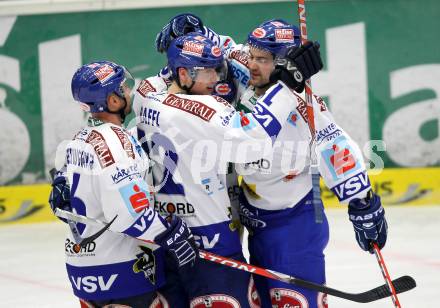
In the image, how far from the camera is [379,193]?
6871 millimetres

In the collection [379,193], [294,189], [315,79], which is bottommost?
[379,193]

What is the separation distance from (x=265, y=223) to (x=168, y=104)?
2.07 ft

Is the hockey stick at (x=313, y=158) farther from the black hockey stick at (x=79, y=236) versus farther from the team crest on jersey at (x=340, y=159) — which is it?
the black hockey stick at (x=79, y=236)

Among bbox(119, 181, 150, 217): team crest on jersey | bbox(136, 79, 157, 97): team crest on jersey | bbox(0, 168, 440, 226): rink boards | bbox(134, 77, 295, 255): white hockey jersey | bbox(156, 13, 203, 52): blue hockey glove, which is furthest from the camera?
bbox(0, 168, 440, 226): rink boards

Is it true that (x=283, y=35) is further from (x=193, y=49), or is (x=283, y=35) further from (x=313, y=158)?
(x=313, y=158)

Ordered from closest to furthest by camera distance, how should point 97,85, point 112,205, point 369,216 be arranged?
1. point 112,205
2. point 97,85
3. point 369,216

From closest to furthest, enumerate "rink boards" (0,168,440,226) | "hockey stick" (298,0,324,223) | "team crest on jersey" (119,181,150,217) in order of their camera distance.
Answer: "team crest on jersey" (119,181,150,217) < "hockey stick" (298,0,324,223) < "rink boards" (0,168,440,226)

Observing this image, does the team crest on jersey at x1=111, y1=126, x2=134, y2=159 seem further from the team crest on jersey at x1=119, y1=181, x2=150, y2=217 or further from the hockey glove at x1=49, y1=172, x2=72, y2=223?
the hockey glove at x1=49, y1=172, x2=72, y2=223

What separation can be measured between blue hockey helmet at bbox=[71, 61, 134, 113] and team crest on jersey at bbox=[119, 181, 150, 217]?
0.34 meters

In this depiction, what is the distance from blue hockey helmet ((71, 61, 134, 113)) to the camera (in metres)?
3.22

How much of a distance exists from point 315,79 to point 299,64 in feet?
12.1

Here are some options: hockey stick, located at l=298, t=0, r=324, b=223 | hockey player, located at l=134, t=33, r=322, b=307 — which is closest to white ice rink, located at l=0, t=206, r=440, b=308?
hockey stick, located at l=298, t=0, r=324, b=223

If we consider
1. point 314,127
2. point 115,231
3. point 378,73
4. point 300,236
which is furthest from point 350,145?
point 378,73

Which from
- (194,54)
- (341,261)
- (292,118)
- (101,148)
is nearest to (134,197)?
(101,148)
